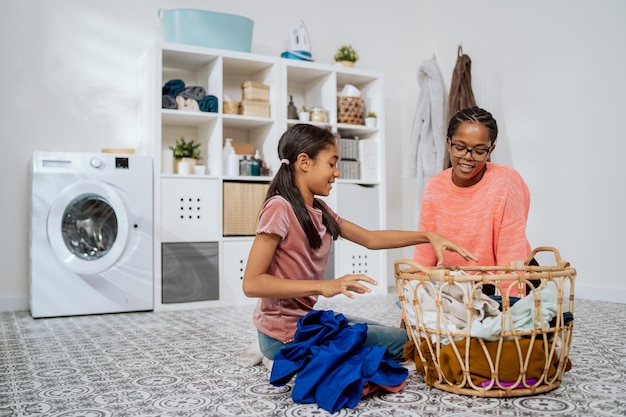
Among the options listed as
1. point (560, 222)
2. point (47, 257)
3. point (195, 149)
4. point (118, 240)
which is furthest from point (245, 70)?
point (560, 222)

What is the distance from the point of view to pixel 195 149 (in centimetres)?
361

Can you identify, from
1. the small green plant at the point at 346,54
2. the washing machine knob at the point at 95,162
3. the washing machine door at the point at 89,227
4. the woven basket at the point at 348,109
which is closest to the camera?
the washing machine door at the point at 89,227

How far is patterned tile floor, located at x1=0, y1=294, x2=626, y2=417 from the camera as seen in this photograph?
1433mm

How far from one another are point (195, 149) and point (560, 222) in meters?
2.29

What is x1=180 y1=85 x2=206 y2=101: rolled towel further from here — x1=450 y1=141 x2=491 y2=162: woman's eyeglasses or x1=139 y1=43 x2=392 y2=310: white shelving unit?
x1=450 y1=141 x2=491 y2=162: woman's eyeglasses

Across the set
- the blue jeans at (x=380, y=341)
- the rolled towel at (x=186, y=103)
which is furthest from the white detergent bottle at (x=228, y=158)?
the blue jeans at (x=380, y=341)

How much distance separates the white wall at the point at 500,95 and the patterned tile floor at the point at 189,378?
2.40 feet

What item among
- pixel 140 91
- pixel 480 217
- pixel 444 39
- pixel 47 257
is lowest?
pixel 47 257

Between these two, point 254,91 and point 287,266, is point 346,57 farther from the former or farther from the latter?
point 287,266

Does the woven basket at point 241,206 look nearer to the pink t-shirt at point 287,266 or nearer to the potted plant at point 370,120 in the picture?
the potted plant at point 370,120

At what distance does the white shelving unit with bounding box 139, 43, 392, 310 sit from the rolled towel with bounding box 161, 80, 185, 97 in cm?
10

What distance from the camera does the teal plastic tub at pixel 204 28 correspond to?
355 centimetres

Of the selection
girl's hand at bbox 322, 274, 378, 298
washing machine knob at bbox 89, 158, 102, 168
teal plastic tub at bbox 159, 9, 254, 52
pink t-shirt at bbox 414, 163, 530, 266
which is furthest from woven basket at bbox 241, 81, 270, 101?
girl's hand at bbox 322, 274, 378, 298

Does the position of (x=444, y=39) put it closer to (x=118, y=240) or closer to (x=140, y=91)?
(x=140, y=91)
